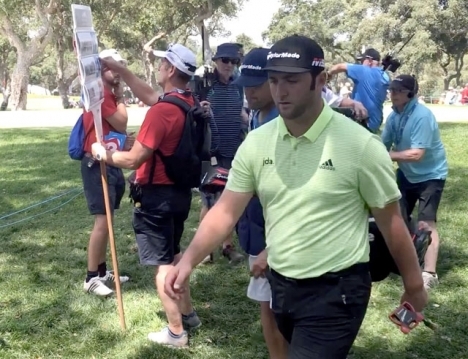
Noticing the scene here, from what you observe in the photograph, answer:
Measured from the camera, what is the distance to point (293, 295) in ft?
8.10

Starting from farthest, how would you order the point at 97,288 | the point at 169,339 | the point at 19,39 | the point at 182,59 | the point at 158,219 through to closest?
the point at 19,39 < the point at 97,288 < the point at 169,339 < the point at 158,219 < the point at 182,59

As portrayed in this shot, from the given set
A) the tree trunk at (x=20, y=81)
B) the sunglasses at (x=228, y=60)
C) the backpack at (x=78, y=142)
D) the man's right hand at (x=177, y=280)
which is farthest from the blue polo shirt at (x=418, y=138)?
the tree trunk at (x=20, y=81)

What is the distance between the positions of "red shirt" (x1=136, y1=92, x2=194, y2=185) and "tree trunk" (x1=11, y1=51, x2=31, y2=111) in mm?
32197

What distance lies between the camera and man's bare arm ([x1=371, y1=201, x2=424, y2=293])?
7.89ft

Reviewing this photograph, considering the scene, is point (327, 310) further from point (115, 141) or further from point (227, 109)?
point (227, 109)

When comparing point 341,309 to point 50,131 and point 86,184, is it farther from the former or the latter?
point 50,131

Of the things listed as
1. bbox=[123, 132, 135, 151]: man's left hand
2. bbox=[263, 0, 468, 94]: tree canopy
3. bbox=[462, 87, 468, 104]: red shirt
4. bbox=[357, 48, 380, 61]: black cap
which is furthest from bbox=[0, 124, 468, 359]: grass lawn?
bbox=[263, 0, 468, 94]: tree canopy

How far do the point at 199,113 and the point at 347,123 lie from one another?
5.61ft

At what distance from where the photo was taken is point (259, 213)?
11.0 feet

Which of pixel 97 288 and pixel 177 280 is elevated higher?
pixel 177 280

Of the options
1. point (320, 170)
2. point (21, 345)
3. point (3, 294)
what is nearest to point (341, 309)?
point (320, 170)

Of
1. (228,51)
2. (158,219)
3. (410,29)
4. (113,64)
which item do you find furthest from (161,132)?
(410,29)

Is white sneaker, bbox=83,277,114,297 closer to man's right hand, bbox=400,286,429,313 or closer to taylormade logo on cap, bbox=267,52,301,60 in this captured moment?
man's right hand, bbox=400,286,429,313

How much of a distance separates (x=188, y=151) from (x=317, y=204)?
1.72m
